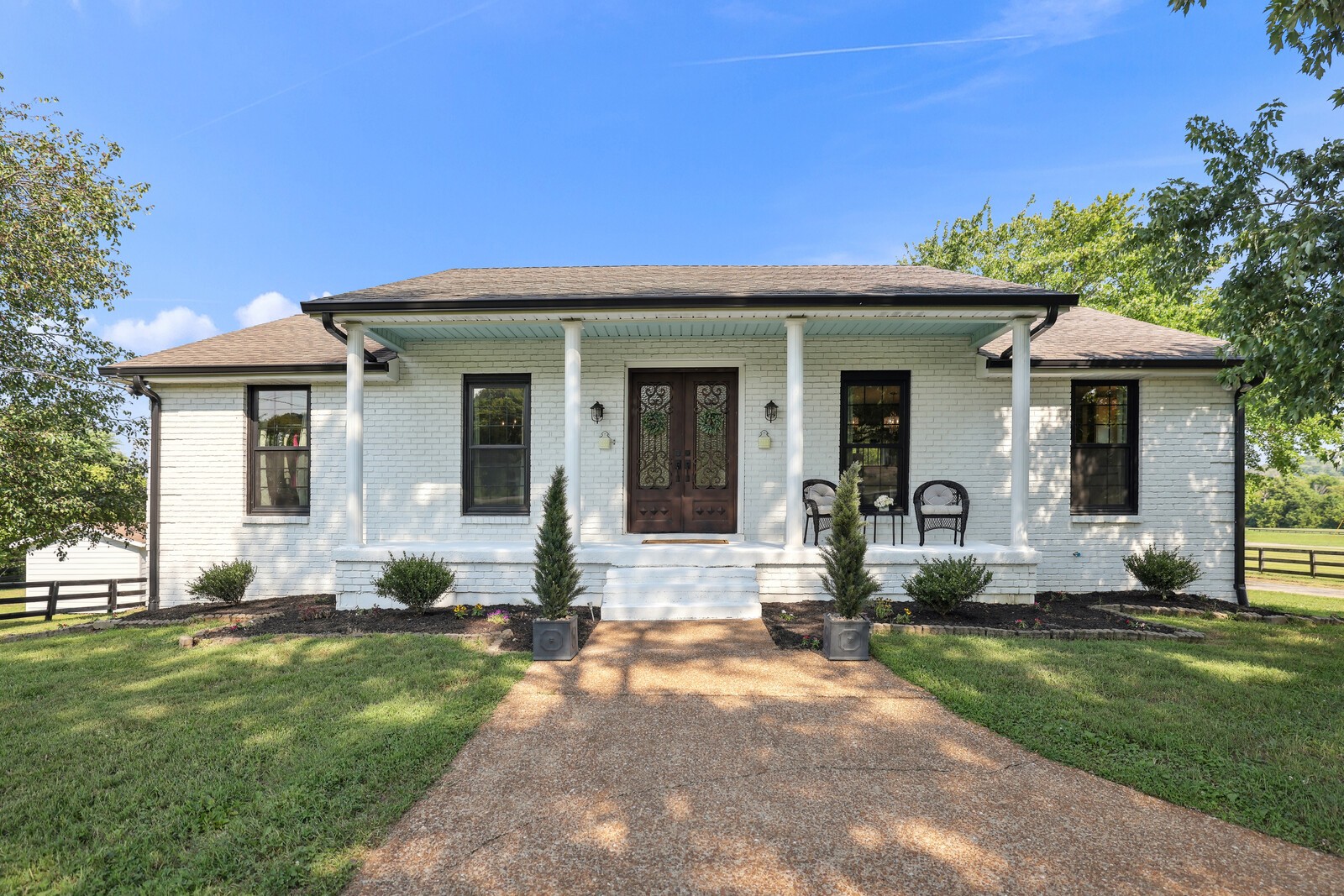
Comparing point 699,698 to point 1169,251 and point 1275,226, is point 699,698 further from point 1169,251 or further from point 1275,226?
point 1169,251

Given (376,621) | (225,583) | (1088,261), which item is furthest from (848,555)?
(1088,261)

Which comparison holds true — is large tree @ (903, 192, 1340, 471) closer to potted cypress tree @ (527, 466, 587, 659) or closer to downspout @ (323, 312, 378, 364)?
potted cypress tree @ (527, 466, 587, 659)

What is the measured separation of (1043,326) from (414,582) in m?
7.80

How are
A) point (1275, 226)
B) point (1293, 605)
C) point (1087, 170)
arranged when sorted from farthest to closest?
point (1087, 170), point (1293, 605), point (1275, 226)

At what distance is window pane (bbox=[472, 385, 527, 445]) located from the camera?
323 inches

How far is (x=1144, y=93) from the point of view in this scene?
10195 mm

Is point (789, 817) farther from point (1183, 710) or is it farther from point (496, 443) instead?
point (496, 443)

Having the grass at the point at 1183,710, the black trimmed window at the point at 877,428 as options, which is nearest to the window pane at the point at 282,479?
the black trimmed window at the point at 877,428

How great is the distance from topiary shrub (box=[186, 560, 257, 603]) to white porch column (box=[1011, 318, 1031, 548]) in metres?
9.75

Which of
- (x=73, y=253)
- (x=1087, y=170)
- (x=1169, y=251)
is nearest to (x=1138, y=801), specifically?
(x=1169, y=251)

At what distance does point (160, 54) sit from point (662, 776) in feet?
53.7

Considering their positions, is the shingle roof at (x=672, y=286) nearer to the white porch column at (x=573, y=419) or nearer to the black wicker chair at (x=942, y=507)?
the white porch column at (x=573, y=419)

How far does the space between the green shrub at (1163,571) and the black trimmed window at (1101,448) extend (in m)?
0.81

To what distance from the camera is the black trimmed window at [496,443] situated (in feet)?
26.6
